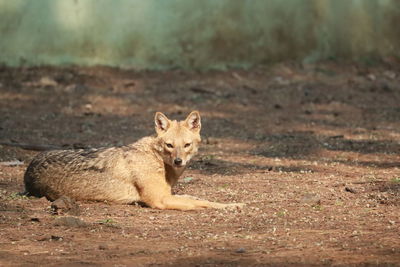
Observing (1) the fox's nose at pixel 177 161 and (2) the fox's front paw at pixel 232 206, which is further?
(1) the fox's nose at pixel 177 161

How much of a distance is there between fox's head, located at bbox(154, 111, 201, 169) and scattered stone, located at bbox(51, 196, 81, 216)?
1120 mm

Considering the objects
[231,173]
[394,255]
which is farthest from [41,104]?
[394,255]

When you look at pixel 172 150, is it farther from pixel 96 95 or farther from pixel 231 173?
pixel 96 95

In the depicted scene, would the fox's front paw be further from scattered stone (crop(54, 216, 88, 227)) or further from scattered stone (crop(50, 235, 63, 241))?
scattered stone (crop(50, 235, 63, 241))

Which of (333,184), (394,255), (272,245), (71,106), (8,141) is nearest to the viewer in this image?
(394,255)

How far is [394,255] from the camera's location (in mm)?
5359

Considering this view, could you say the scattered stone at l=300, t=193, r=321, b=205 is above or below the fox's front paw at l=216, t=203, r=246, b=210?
above

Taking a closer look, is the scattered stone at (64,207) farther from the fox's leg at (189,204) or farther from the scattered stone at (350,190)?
the scattered stone at (350,190)

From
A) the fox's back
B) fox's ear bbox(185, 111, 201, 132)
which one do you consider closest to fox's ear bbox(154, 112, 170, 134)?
fox's ear bbox(185, 111, 201, 132)

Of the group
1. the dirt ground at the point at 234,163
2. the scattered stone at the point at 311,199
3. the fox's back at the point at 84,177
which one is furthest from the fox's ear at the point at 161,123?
the scattered stone at the point at 311,199

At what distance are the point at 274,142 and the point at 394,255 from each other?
6.36m

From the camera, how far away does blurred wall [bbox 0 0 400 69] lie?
A: 14586 mm

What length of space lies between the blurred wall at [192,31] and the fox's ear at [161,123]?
23.1ft

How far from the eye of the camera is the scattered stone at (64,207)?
279 inches
